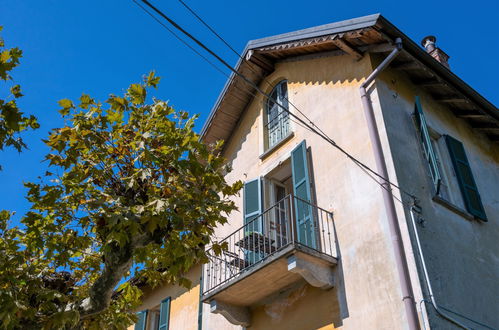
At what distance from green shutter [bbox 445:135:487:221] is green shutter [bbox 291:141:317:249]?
2682 mm

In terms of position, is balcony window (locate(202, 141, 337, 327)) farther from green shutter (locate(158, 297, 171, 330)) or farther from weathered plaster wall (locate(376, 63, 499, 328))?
green shutter (locate(158, 297, 171, 330))

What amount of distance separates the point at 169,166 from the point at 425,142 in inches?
175

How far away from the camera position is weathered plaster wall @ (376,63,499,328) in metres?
7.39

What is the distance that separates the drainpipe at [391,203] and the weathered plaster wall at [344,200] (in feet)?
0.45

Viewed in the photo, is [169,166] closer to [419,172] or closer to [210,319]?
[419,172]

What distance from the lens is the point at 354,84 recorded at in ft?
31.3

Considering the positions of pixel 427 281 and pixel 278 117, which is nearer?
pixel 427 281

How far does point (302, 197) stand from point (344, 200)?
993 millimetres

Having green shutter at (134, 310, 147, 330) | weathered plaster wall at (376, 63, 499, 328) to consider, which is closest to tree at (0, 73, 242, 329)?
weathered plaster wall at (376, 63, 499, 328)

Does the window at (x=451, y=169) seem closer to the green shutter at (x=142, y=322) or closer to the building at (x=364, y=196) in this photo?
the building at (x=364, y=196)

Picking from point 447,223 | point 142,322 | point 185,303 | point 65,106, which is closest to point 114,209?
point 65,106

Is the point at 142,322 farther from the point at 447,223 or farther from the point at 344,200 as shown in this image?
the point at 447,223

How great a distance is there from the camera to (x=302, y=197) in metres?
9.38

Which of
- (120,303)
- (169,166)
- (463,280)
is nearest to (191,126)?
(169,166)
